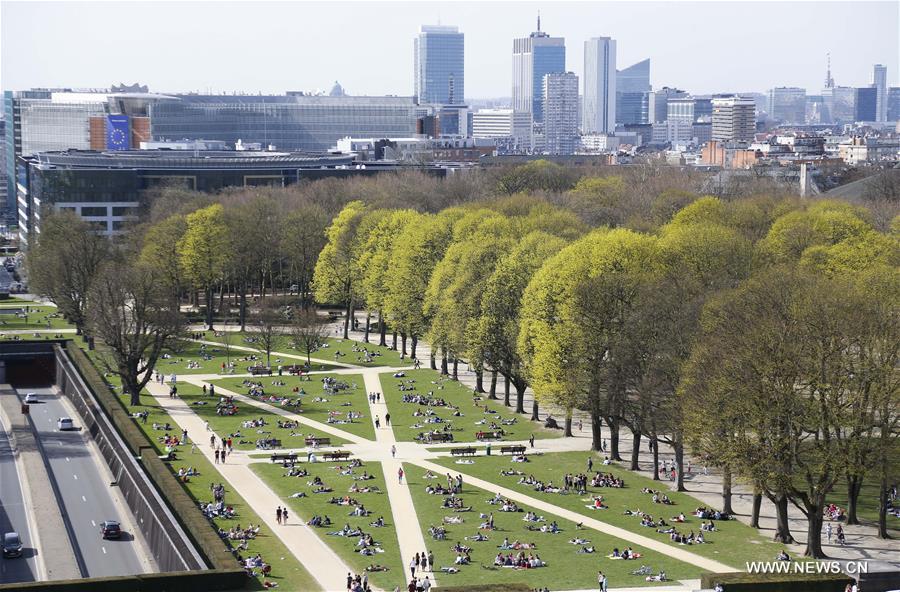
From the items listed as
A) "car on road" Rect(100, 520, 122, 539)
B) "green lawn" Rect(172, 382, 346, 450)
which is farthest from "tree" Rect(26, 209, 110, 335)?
"car on road" Rect(100, 520, 122, 539)

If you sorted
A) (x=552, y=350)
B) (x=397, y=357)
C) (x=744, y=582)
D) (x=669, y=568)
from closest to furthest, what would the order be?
1. (x=744, y=582)
2. (x=669, y=568)
3. (x=552, y=350)
4. (x=397, y=357)

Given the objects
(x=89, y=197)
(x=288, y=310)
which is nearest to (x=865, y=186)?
(x=288, y=310)

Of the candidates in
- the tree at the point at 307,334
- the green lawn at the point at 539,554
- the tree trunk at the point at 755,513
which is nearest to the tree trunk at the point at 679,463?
the tree trunk at the point at 755,513

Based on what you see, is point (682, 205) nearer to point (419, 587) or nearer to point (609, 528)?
point (609, 528)

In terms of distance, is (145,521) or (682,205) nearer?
(145,521)

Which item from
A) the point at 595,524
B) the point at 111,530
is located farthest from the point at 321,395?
the point at 595,524

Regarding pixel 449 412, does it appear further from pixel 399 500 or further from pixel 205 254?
pixel 205 254
